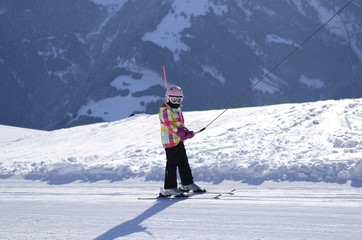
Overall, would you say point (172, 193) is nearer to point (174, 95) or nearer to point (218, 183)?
point (218, 183)

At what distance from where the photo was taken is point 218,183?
290 inches

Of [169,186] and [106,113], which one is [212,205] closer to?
[169,186]

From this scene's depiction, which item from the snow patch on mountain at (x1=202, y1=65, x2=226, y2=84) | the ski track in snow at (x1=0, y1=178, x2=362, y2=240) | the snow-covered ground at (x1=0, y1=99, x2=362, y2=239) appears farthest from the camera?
the snow patch on mountain at (x1=202, y1=65, x2=226, y2=84)

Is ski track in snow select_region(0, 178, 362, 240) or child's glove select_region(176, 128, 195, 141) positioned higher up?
child's glove select_region(176, 128, 195, 141)

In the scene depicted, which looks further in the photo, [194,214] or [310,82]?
[310,82]

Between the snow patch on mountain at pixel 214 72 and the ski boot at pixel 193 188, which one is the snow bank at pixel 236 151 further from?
the snow patch on mountain at pixel 214 72

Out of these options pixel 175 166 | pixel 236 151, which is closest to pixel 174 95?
pixel 175 166

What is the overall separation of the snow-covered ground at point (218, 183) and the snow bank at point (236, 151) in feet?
0.07

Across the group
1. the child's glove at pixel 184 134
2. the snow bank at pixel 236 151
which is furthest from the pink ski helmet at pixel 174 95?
the snow bank at pixel 236 151

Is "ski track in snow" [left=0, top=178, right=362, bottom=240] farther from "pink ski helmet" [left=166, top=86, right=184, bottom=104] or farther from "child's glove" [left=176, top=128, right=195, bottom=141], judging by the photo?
"pink ski helmet" [left=166, top=86, right=184, bottom=104]

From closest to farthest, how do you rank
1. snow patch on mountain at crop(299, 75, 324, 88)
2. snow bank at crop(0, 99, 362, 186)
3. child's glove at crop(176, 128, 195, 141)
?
1. child's glove at crop(176, 128, 195, 141)
2. snow bank at crop(0, 99, 362, 186)
3. snow patch on mountain at crop(299, 75, 324, 88)

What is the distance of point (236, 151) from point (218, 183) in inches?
59.4

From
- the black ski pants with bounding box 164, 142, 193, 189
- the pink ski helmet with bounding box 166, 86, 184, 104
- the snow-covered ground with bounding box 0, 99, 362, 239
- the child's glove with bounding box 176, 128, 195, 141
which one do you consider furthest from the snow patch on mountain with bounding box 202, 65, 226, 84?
the child's glove with bounding box 176, 128, 195, 141

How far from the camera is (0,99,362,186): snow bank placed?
7242mm
